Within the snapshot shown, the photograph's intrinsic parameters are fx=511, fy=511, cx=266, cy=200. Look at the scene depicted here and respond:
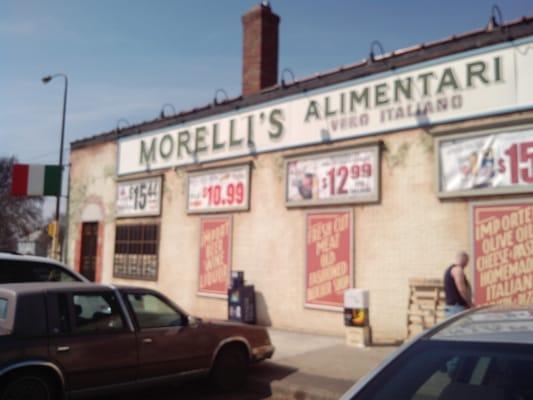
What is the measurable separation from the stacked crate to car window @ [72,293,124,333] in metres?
5.51

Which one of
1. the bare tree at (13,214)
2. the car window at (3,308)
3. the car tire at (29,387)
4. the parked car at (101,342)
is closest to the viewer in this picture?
the car tire at (29,387)

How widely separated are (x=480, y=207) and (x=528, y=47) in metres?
2.80

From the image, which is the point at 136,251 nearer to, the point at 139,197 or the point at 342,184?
the point at 139,197

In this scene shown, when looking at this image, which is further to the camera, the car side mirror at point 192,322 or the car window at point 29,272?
the car window at point 29,272

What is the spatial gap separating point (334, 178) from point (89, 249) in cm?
1053

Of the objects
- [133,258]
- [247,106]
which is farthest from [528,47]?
[133,258]

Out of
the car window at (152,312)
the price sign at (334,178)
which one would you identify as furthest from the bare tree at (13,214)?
the car window at (152,312)

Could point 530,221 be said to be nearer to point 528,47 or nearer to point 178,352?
point 528,47

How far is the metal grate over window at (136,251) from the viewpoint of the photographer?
49.5 feet

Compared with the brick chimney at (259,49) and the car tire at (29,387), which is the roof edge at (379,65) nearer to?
the brick chimney at (259,49)

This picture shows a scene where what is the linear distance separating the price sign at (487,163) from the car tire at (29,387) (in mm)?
7062

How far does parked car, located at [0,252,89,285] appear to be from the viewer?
25.3 feet

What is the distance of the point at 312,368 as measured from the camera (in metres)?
7.57

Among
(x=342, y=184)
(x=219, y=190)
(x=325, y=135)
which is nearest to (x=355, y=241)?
(x=342, y=184)
